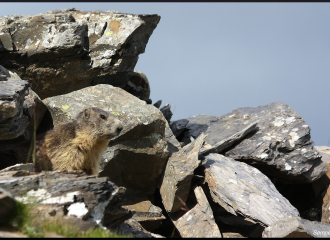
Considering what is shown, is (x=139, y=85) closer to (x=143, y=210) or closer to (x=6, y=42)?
(x=6, y=42)

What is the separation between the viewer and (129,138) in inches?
353

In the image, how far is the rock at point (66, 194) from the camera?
4938 millimetres

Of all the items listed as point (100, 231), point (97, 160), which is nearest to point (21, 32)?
point (97, 160)

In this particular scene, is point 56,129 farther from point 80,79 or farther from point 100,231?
point 80,79

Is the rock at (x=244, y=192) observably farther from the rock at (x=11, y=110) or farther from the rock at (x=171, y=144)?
the rock at (x=11, y=110)

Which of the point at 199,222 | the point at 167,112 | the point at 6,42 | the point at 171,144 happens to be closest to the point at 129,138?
the point at 171,144

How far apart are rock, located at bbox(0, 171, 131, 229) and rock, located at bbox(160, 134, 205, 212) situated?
3070 mm

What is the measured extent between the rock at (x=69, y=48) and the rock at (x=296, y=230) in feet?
23.4

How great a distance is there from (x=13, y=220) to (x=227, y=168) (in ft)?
20.5

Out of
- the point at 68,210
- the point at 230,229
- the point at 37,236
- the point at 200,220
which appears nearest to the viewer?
the point at 37,236

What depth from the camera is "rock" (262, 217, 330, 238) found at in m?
6.54

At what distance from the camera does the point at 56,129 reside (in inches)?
297

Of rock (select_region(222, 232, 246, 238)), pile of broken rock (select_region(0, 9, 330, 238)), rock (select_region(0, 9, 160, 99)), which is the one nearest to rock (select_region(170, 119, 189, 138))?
pile of broken rock (select_region(0, 9, 330, 238))

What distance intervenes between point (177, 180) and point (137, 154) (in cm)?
127
